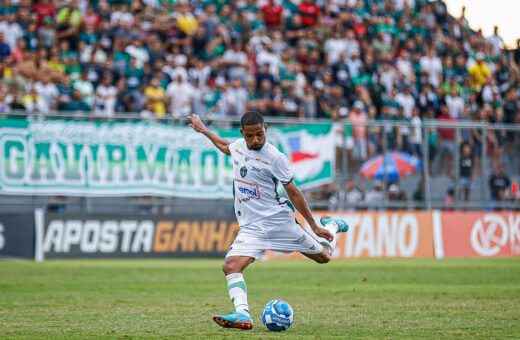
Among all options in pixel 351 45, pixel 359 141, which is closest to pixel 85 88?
pixel 359 141

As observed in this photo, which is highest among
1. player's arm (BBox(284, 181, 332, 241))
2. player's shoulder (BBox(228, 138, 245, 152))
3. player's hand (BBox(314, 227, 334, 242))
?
player's shoulder (BBox(228, 138, 245, 152))

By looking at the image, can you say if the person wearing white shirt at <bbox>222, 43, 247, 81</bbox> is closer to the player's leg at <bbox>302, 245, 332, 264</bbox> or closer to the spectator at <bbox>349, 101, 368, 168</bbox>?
the spectator at <bbox>349, 101, 368, 168</bbox>

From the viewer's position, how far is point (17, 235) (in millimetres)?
24031

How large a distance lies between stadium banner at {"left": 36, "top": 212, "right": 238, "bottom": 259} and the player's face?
14.0 m

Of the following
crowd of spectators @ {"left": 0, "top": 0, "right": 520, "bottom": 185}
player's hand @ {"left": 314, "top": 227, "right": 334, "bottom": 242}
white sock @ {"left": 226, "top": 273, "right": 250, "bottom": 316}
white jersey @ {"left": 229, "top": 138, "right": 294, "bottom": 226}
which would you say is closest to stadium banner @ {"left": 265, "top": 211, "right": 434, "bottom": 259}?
crowd of spectators @ {"left": 0, "top": 0, "right": 520, "bottom": 185}

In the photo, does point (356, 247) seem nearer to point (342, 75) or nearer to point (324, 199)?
point (324, 199)

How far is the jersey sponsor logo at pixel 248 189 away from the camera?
1167 centimetres

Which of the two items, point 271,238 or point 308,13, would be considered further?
point 308,13

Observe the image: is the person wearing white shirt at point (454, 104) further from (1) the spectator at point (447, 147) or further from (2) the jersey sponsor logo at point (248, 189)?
(2) the jersey sponsor logo at point (248, 189)

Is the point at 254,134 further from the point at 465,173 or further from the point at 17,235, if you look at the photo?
the point at 465,173

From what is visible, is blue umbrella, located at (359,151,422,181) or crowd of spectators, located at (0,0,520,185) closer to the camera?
blue umbrella, located at (359,151,422,181)

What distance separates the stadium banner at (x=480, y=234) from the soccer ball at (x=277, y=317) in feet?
56.1

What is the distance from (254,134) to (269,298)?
5.02 metres

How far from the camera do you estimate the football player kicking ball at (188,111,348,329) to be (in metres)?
11.4
